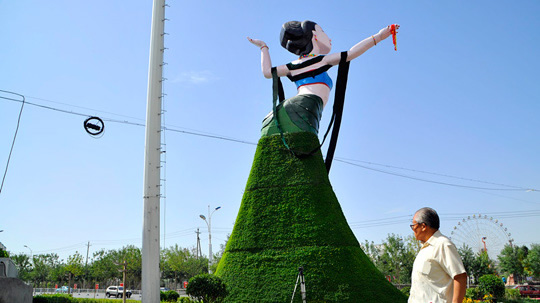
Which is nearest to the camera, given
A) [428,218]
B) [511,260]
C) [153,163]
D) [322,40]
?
[428,218]

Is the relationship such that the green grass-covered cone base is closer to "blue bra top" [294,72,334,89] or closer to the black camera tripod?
the black camera tripod

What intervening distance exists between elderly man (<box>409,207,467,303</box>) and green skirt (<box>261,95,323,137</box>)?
1223cm

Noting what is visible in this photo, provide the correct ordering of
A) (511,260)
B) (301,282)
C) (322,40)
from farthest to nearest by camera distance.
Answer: (511,260) < (322,40) < (301,282)

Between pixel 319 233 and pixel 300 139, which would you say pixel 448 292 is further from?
pixel 300 139

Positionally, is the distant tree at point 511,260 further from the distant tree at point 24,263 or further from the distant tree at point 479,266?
the distant tree at point 24,263

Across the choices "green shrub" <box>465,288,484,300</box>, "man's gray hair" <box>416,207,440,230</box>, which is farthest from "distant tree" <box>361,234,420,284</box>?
"man's gray hair" <box>416,207,440,230</box>

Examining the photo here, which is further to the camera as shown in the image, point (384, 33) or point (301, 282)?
point (384, 33)

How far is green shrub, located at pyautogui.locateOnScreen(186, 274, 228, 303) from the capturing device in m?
13.0

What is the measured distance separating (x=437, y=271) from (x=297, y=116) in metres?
12.9

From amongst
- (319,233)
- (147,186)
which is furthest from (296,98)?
(147,186)

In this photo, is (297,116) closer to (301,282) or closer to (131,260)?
(301,282)

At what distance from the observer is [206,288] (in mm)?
13109

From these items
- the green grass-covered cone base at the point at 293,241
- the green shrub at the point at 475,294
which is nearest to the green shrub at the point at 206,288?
the green grass-covered cone base at the point at 293,241

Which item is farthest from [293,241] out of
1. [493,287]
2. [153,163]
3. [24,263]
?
[24,263]
